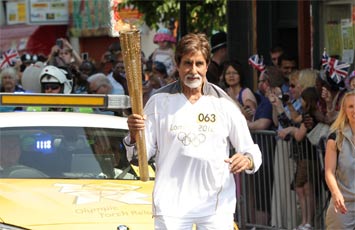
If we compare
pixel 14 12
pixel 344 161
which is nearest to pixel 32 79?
pixel 344 161

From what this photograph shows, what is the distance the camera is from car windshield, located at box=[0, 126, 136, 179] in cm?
736

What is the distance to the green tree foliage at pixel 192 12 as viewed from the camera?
56.0 feet

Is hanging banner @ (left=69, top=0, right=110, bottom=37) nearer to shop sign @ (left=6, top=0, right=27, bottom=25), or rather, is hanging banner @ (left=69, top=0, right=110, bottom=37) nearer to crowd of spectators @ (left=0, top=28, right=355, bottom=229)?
shop sign @ (left=6, top=0, right=27, bottom=25)

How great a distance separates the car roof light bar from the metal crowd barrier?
277cm

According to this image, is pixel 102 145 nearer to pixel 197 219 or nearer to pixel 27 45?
pixel 197 219

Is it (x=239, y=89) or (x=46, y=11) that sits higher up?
(x=46, y=11)

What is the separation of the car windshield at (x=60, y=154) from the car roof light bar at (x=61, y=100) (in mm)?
237

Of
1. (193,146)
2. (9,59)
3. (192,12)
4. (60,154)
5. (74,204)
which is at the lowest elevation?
(74,204)

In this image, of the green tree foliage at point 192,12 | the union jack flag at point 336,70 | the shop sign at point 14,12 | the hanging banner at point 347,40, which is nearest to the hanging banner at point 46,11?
the green tree foliage at point 192,12

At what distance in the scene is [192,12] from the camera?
55.6 feet

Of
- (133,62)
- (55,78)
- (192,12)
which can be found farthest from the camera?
(192,12)

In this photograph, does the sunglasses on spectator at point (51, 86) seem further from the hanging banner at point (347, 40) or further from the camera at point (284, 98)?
the hanging banner at point (347, 40)

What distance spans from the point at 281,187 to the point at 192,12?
290 inches

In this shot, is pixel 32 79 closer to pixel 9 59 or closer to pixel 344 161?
pixel 9 59
